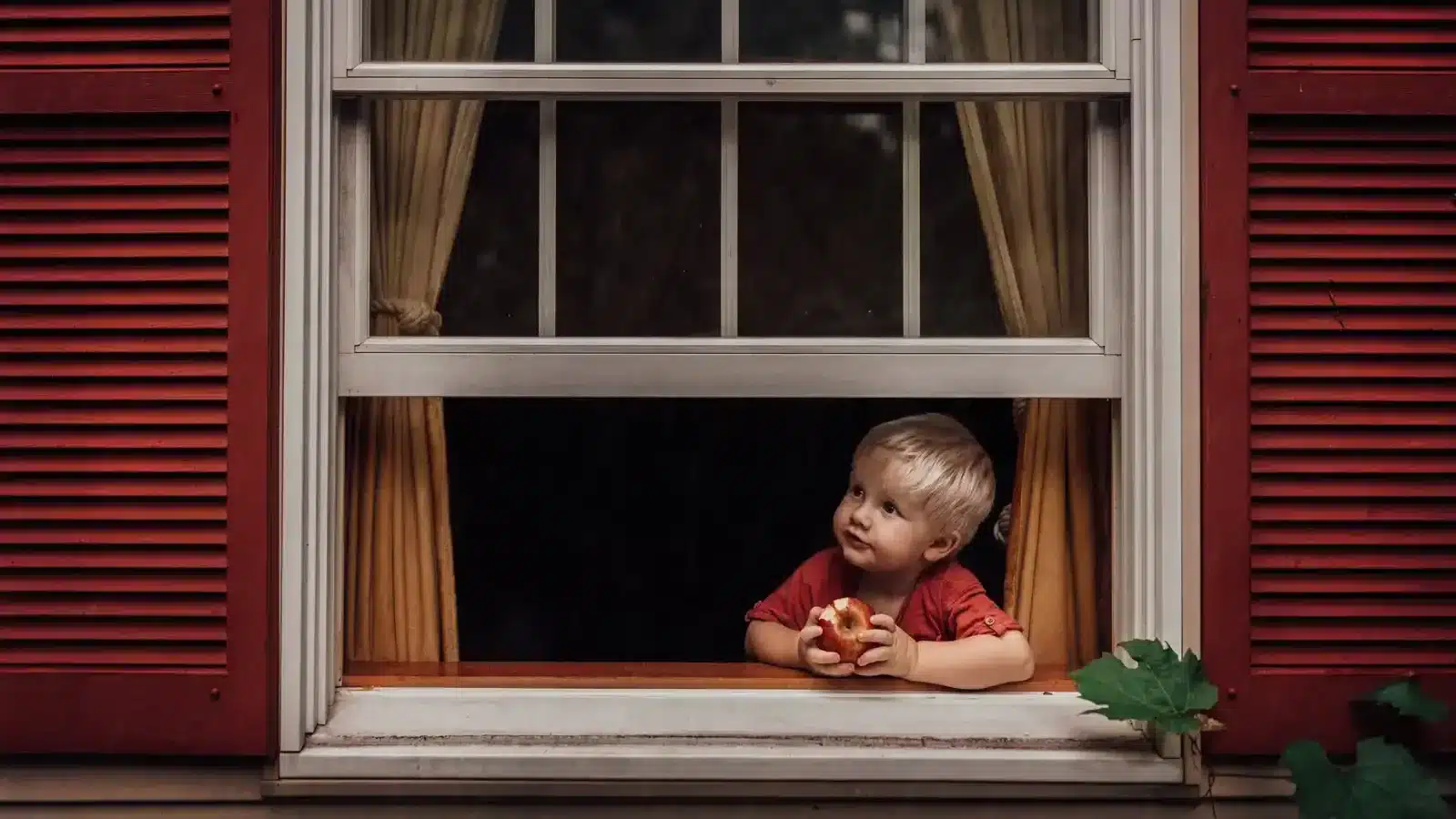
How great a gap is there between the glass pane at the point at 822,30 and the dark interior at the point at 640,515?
109 cm

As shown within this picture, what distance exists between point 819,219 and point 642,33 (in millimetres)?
458

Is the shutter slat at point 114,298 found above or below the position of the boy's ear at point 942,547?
above

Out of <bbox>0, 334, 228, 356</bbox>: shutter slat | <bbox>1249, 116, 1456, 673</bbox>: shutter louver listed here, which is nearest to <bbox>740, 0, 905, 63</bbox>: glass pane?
<bbox>1249, 116, 1456, 673</bbox>: shutter louver

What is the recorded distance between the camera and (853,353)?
6.79ft

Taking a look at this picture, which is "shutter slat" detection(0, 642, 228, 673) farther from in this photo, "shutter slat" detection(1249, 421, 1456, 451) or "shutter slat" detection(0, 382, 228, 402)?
"shutter slat" detection(1249, 421, 1456, 451)

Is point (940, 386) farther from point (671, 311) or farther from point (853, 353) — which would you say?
point (671, 311)

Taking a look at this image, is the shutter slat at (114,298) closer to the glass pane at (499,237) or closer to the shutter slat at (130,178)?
the shutter slat at (130,178)

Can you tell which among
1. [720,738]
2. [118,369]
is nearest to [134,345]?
[118,369]

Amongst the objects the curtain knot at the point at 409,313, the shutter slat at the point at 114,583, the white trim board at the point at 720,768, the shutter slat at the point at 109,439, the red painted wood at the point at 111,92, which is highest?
the red painted wood at the point at 111,92

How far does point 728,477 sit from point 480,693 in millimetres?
1452

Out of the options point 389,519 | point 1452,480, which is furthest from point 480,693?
point 1452,480

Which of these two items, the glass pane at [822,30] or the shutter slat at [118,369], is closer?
the shutter slat at [118,369]

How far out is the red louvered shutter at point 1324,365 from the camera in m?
1.99

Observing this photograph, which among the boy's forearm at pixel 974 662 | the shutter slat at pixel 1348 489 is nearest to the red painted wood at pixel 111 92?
the shutter slat at pixel 1348 489
